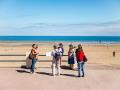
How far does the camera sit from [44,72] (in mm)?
18328

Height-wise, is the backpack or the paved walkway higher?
the backpack

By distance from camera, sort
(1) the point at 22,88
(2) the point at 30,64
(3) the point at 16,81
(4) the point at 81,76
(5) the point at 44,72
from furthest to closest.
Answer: (2) the point at 30,64 < (5) the point at 44,72 < (4) the point at 81,76 < (3) the point at 16,81 < (1) the point at 22,88

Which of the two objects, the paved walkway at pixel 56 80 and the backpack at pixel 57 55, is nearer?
the paved walkway at pixel 56 80

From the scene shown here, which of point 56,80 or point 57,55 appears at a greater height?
point 57,55

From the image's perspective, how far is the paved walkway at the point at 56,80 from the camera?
1418 centimetres

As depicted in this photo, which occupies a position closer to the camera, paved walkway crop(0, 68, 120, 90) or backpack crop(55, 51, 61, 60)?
paved walkway crop(0, 68, 120, 90)

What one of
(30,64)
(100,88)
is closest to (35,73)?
(30,64)

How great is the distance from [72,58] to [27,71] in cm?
258

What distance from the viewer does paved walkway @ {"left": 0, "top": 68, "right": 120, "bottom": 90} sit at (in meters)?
14.2

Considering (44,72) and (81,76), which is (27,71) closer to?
(44,72)

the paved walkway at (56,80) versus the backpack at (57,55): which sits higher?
the backpack at (57,55)

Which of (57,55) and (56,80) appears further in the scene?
(57,55)

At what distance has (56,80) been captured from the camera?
15.8 meters

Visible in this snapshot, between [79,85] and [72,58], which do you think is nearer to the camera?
[79,85]
